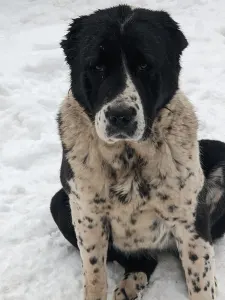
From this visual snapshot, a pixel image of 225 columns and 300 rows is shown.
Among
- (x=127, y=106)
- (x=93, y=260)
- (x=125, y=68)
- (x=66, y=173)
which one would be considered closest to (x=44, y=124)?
(x=66, y=173)

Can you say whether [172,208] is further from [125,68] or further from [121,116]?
[125,68]

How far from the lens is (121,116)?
251 centimetres

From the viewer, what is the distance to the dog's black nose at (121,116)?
8.24ft

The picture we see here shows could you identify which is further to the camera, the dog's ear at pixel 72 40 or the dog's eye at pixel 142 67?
A: the dog's ear at pixel 72 40

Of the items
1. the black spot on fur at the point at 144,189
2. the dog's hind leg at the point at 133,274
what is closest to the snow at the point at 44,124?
the dog's hind leg at the point at 133,274

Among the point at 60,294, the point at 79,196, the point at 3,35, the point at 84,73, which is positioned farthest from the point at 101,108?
the point at 3,35

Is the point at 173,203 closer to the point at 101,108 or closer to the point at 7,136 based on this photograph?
the point at 101,108

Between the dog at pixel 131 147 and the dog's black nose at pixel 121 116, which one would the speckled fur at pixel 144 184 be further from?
the dog's black nose at pixel 121 116

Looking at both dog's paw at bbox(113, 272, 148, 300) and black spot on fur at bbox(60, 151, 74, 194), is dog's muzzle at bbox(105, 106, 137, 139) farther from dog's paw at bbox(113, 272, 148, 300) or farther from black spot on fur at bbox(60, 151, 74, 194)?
dog's paw at bbox(113, 272, 148, 300)

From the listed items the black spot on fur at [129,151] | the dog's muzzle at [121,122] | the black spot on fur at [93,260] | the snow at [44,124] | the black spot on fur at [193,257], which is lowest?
the snow at [44,124]

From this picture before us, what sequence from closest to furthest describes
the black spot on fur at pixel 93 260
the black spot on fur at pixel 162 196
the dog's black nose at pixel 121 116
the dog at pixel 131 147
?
the dog's black nose at pixel 121 116, the dog at pixel 131 147, the black spot on fur at pixel 162 196, the black spot on fur at pixel 93 260

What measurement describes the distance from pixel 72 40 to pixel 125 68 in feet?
1.45

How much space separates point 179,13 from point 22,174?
4.06 meters

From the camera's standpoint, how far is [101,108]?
2621mm
